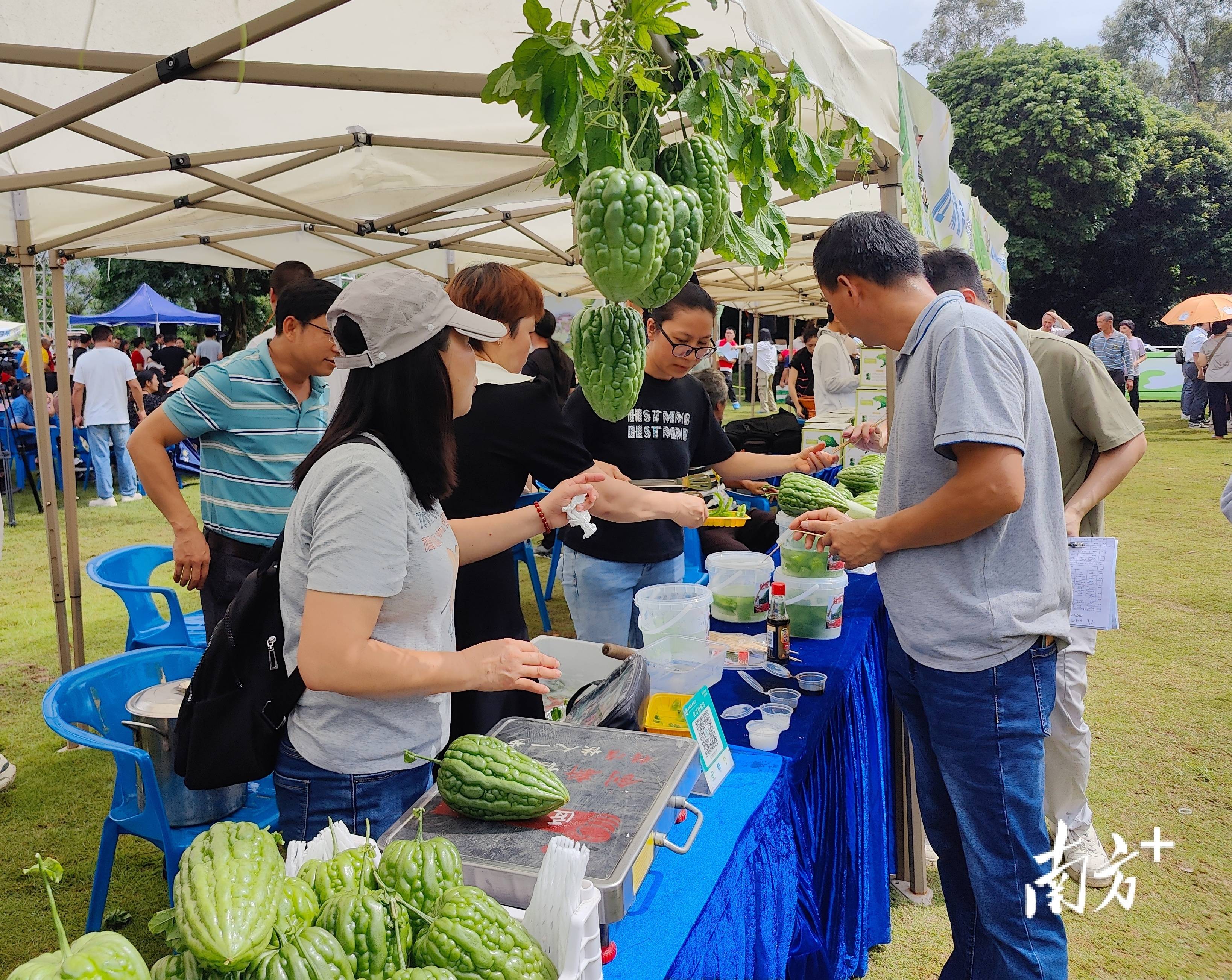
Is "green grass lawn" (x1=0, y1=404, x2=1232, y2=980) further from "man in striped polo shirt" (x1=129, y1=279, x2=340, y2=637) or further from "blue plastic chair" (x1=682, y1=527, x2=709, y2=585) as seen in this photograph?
"man in striped polo shirt" (x1=129, y1=279, x2=340, y2=637)

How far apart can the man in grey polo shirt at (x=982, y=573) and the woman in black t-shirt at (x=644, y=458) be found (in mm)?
1257

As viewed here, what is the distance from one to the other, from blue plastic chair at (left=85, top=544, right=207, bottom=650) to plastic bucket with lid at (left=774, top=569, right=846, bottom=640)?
2.99 metres

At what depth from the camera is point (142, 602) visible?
15.0 ft

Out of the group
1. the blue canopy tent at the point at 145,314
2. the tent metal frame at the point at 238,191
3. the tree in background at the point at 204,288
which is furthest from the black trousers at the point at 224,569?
the tree in background at the point at 204,288

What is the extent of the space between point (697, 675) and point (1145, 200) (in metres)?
33.4

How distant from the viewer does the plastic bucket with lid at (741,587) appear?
3.41m

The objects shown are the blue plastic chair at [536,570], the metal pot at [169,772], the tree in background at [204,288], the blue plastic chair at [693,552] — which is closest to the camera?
the metal pot at [169,772]

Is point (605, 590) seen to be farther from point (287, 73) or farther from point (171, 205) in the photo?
point (171, 205)

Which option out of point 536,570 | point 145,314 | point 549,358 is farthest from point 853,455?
point 145,314

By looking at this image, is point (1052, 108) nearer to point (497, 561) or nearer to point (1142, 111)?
point (1142, 111)

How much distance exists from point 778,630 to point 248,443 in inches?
91.7

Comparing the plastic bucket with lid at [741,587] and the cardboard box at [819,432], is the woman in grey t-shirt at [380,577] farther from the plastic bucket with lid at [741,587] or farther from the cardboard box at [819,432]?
the cardboard box at [819,432]

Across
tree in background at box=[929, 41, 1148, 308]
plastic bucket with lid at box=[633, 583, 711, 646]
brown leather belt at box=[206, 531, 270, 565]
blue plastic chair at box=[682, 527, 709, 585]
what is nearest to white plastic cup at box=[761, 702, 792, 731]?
plastic bucket with lid at box=[633, 583, 711, 646]

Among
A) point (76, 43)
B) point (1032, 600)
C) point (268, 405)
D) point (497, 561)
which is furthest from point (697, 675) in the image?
point (76, 43)
